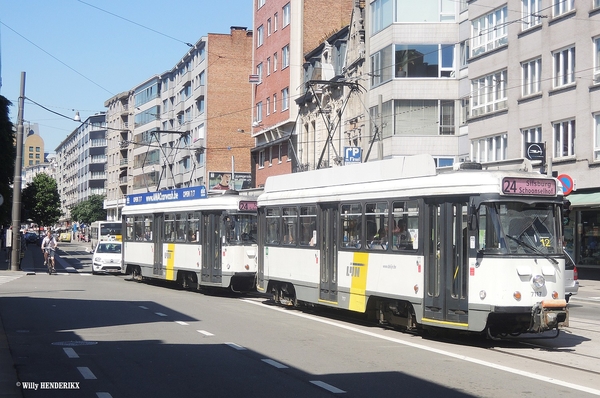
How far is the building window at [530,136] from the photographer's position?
115ft

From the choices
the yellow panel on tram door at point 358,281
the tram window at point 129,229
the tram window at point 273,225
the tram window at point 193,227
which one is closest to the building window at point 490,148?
the tram window at point 129,229

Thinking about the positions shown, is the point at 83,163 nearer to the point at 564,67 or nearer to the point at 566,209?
the point at 564,67

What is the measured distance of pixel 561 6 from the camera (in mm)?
33469

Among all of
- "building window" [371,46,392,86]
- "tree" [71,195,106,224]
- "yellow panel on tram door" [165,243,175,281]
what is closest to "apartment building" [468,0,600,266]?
"building window" [371,46,392,86]

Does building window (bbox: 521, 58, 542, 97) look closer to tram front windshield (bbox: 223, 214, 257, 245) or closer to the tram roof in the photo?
tram front windshield (bbox: 223, 214, 257, 245)

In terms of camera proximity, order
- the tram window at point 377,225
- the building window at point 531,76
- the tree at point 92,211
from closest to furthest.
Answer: the tram window at point 377,225, the building window at point 531,76, the tree at point 92,211

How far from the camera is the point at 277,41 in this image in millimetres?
58000

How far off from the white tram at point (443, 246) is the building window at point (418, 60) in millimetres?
22864

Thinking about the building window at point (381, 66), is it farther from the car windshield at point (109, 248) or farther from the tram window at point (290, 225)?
the tram window at point (290, 225)

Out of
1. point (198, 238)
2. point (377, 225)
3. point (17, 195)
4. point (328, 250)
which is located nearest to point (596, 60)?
point (198, 238)

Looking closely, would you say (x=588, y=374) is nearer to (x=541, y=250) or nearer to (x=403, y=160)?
(x=541, y=250)

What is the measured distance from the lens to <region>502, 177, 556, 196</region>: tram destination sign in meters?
13.2

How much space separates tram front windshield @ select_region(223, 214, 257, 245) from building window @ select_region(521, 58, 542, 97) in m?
16.9

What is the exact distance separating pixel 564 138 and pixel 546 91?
2.19m
